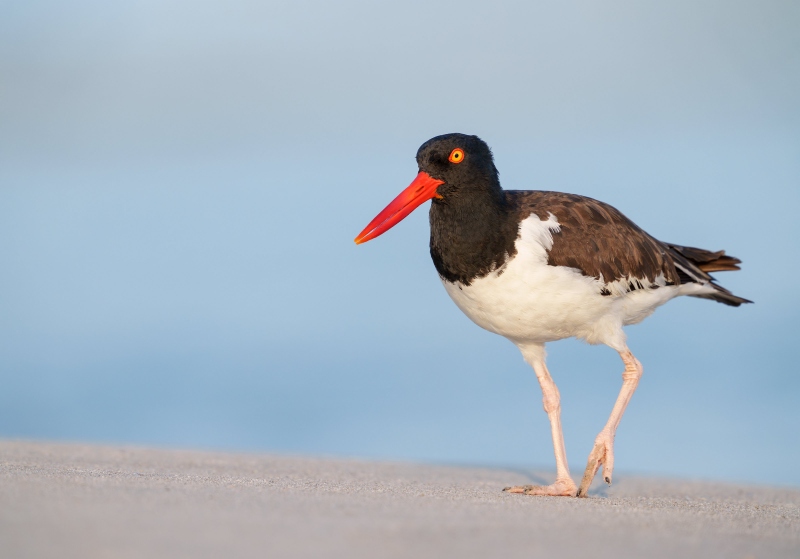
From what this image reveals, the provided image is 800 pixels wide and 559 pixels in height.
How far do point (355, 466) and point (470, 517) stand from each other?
4.03 m

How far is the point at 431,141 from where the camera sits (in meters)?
6.45

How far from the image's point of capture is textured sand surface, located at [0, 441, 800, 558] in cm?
320

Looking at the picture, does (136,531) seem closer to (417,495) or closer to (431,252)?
(417,495)

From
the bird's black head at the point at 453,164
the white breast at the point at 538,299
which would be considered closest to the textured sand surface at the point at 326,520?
the white breast at the point at 538,299

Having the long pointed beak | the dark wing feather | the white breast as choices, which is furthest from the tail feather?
the long pointed beak

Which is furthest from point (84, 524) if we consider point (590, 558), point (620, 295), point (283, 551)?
point (620, 295)

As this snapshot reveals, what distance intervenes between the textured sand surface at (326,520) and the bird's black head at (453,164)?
2.26 metres

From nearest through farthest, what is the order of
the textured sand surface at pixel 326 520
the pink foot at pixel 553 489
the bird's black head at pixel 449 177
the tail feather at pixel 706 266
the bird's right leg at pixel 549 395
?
the textured sand surface at pixel 326 520 < the pink foot at pixel 553 489 < the bird's black head at pixel 449 177 < the bird's right leg at pixel 549 395 < the tail feather at pixel 706 266

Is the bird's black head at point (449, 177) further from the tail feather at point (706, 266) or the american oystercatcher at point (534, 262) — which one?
the tail feather at point (706, 266)

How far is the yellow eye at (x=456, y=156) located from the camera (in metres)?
6.43

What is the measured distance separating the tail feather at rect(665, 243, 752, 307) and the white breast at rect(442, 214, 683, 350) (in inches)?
46.0

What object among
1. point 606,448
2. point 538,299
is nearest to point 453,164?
point 538,299

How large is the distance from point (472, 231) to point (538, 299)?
69 centimetres

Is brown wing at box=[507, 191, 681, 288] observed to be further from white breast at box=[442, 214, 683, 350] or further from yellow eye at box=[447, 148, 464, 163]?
yellow eye at box=[447, 148, 464, 163]
